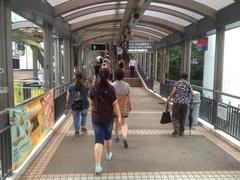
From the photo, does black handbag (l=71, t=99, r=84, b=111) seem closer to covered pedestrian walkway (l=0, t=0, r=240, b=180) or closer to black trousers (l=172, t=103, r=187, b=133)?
covered pedestrian walkway (l=0, t=0, r=240, b=180)

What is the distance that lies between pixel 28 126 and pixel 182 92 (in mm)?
3505

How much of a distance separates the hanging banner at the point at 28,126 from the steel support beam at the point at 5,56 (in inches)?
9.7

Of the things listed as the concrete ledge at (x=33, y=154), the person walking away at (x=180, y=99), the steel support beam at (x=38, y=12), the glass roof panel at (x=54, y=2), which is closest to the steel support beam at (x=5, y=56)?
the steel support beam at (x=38, y=12)

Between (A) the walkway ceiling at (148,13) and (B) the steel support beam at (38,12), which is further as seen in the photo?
(A) the walkway ceiling at (148,13)

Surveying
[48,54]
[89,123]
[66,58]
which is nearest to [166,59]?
[66,58]

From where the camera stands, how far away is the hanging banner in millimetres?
4176

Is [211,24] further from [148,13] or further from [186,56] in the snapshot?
[186,56]

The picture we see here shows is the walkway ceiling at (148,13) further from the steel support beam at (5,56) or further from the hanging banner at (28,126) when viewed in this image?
the hanging banner at (28,126)

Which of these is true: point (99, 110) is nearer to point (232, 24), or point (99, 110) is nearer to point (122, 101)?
point (122, 101)

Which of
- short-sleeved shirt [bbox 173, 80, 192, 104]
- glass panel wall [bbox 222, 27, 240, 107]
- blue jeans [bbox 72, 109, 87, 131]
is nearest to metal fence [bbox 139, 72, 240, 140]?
short-sleeved shirt [bbox 173, 80, 192, 104]

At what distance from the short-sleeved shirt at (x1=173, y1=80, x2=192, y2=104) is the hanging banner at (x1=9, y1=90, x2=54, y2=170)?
2.81 meters

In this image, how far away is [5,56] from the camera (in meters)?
4.37

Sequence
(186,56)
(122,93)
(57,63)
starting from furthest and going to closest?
(186,56) < (57,63) < (122,93)

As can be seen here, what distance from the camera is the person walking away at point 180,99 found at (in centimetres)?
691
